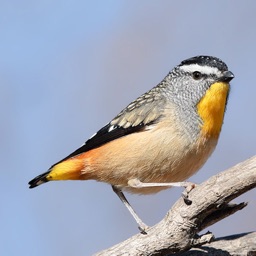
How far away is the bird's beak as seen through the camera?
617 centimetres

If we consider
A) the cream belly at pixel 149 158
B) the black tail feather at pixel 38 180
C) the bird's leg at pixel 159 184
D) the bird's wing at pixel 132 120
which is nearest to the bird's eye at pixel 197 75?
the bird's wing at pixel 132 120

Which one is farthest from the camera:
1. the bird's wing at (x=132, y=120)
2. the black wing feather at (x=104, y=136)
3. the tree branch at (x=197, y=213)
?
the black wing feather at (x=104, y=136)

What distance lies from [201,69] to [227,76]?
1.28 feet

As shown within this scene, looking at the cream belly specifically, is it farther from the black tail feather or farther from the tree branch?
the tree branch

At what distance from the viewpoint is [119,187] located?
676 centimetres

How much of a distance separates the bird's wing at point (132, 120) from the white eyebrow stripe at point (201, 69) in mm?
427

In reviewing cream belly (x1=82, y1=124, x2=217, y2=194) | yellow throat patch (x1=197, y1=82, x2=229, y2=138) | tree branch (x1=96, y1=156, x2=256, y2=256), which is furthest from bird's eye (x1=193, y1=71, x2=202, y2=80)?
tree branch (x1=96, y1=156, x2=256, y2=256)

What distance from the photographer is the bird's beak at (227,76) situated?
617 cm

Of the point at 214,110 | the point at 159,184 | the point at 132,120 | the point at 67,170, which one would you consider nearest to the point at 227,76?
the point at 214,110

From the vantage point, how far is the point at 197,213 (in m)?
4.99

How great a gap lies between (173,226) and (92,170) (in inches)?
70.7

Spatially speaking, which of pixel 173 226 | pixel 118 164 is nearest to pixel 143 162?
pixel 118 164

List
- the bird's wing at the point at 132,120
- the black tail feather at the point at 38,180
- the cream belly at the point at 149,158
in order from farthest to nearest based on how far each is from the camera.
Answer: the black tail feather at the point at 38,180, the bird's wing at the point at 132,120, the cream belly at the point at 149,158

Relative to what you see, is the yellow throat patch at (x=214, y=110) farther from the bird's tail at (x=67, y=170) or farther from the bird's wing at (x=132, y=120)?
the bird's tail at (x=67, y=170)
